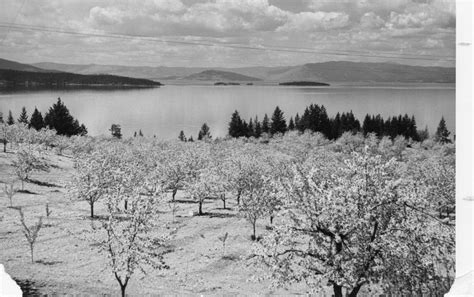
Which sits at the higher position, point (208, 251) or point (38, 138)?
point (38, 138)

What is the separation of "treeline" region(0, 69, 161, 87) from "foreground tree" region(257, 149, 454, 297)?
921cm

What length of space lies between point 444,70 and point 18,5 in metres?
10.1

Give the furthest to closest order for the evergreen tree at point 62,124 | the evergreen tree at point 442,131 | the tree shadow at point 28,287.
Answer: the evergreen tree at point 62,124
the evergreen tree at point 442,131
the tree shadow at point 28,287

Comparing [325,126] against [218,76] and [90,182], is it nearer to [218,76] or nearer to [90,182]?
[90,182]

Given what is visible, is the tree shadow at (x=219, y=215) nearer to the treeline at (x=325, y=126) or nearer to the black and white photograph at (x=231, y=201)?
the black and white photograph at (x=231, y=201)

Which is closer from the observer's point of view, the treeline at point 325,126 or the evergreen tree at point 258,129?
the treeline at point 325,126

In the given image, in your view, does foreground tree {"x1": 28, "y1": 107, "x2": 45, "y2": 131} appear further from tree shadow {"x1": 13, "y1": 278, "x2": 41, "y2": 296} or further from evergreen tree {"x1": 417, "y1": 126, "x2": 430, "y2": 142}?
evergreen tree {"x1": 417, "y1": 126, "x2": 430, "y2": 142}

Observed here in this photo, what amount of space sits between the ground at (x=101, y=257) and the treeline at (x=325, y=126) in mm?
30594

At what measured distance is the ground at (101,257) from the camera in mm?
12688

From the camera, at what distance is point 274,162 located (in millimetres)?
36156

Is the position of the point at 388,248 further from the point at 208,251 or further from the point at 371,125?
the point at 371,125

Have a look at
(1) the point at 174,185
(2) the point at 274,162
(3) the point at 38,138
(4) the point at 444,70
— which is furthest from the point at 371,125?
(4) the point at 444,70

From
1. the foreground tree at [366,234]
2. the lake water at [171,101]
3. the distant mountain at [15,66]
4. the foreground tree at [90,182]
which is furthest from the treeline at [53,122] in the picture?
the foreground tree at [366,234]
